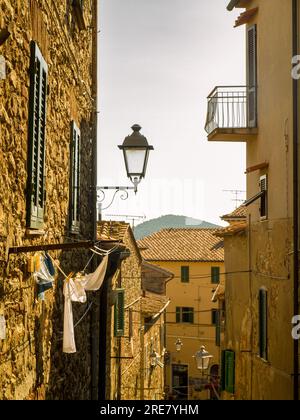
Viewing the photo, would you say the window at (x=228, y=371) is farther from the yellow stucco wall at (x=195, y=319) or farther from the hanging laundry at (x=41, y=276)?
the yellow stucco wall at (x=195, y=319)

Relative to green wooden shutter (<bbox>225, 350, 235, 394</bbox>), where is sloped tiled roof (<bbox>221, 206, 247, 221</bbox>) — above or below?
above

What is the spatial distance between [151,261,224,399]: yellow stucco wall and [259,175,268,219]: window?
28.7m

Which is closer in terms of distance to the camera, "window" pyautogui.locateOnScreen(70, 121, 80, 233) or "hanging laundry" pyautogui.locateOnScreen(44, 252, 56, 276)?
"hanging laundry" pyautogui.locateOnScreen(44, 252, 56, 276)

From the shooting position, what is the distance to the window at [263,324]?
40.7 ft

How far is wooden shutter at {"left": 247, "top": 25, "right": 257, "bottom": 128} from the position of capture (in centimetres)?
1348

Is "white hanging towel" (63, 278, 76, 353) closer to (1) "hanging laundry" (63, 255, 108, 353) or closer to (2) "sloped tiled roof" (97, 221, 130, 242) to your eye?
(1) "hanging laundry" (63, 255, 108, 353)

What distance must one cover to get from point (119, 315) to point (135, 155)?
8.57 m

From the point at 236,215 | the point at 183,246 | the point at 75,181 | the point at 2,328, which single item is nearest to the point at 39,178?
the point at 2,328

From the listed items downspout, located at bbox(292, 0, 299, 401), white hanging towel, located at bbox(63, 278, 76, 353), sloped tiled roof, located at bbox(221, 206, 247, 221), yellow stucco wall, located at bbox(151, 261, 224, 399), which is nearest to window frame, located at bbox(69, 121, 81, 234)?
white hanging towel, located at bbox(63, 278, 76, 353)

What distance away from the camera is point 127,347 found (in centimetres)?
1898

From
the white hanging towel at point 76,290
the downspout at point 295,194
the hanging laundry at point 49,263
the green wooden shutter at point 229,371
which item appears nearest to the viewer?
the hanging laundry at point 49,263

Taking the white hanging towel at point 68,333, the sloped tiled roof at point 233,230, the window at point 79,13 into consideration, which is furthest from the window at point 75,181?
the sloped tiled roof at point 233,230

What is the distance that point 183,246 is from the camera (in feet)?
148

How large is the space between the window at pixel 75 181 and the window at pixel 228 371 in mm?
8077
